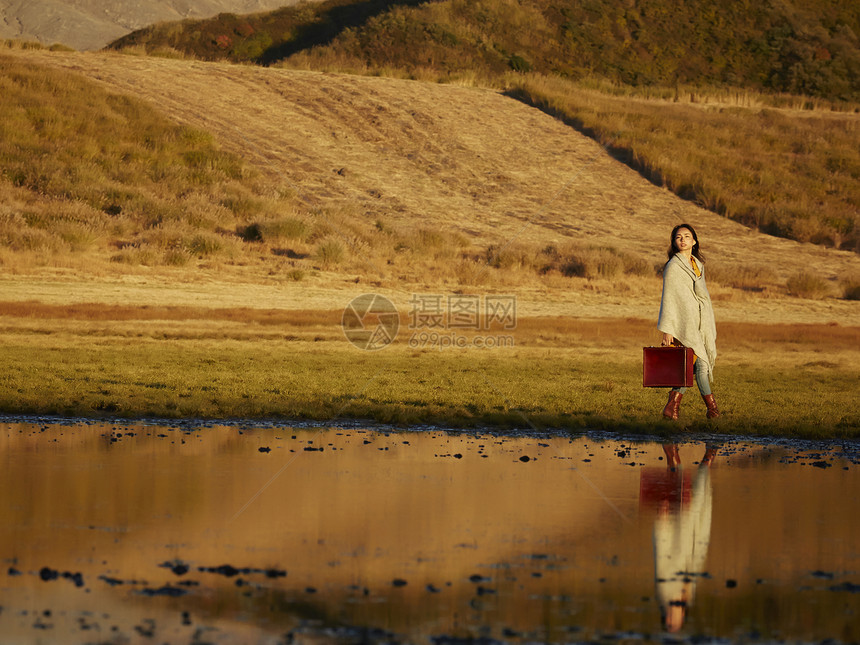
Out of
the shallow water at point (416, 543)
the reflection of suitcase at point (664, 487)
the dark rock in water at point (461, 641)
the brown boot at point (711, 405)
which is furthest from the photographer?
the brown boot at point (711, 405)

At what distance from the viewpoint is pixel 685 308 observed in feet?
37.6

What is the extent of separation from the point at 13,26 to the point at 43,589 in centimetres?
17300

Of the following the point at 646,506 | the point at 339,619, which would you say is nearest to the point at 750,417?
the point at 646,506

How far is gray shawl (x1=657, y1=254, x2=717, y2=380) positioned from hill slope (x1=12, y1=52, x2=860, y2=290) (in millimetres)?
19009

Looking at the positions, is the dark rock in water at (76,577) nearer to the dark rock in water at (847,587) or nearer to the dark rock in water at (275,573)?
the dark rock in water at (275,573)

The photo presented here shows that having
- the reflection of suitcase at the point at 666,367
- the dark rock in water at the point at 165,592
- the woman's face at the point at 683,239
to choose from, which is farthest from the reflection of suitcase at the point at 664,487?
the dark rock in water at the point at 165,592

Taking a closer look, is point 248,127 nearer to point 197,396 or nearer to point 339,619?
point 197,396

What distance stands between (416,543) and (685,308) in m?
5.53

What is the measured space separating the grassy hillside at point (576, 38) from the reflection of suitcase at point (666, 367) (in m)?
56.3

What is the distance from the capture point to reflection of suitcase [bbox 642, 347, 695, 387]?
11312 mm

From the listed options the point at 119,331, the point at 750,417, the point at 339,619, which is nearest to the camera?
the point at 339,619

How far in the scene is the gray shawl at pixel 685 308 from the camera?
37.6ft

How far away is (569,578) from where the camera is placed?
608 cm

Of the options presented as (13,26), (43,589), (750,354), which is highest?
(13,26)
